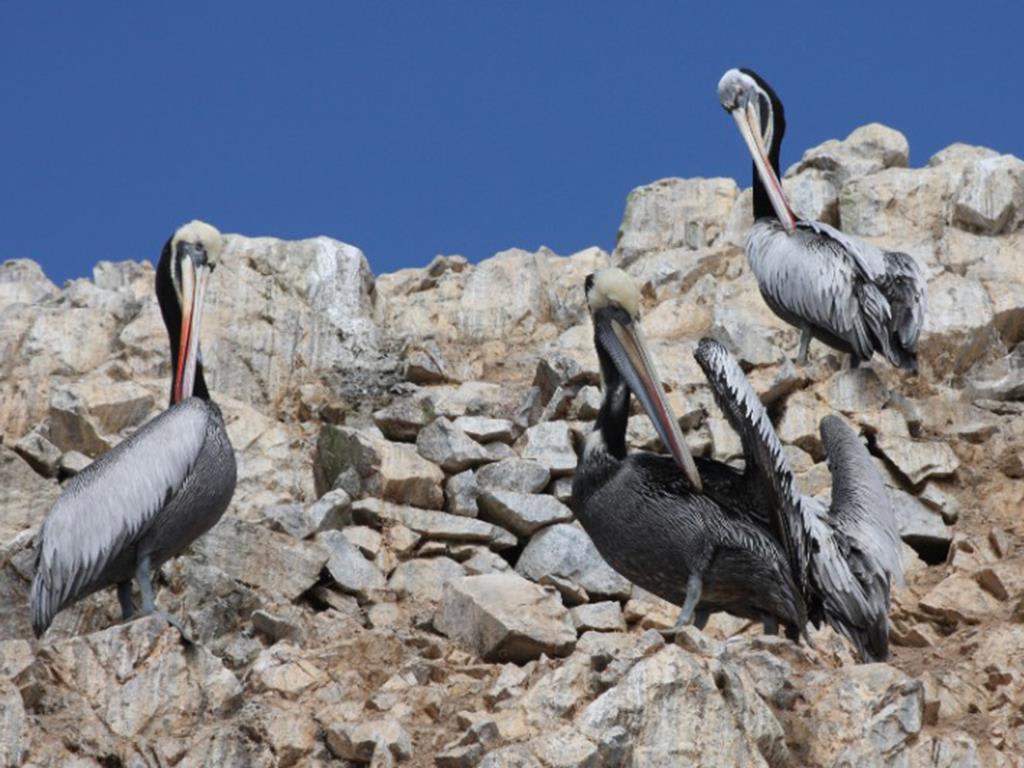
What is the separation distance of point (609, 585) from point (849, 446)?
1.72 meters

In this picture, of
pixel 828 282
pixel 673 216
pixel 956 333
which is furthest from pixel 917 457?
pixel 673 216

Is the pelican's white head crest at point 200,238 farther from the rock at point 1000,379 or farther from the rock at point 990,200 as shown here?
the rock at point 990,200

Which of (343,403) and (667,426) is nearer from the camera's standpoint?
(667,426)

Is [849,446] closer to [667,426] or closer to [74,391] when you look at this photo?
[667,426]

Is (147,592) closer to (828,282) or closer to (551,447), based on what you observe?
(551,447)

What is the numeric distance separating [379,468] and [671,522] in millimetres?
2784

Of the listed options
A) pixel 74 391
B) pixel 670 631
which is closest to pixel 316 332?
pixel 74 391

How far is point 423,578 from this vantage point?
10.9 m

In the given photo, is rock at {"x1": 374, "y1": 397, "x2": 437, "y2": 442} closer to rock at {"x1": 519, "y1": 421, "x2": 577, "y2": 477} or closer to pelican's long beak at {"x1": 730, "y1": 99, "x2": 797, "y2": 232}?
rock at {"x1": 519, "y1": 421, "x2": 577, "y2": 477}

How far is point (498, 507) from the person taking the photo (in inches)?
447

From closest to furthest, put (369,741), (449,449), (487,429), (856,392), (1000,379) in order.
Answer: (369,741), (449,449), (487,429), (856,392), (1000,379)

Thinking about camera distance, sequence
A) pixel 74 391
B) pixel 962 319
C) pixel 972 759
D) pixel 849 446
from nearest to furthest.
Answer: pixel 972 759 → pixel 849 446 → pixel 74 391 → pixel 962 319

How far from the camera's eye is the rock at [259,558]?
10406mm

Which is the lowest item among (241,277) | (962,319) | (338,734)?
(338,734)
